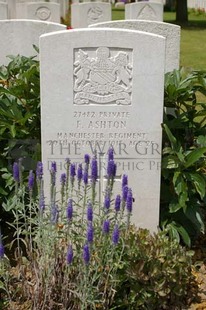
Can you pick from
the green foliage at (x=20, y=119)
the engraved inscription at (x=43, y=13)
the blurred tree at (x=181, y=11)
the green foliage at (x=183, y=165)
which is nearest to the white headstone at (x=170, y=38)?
the green foliage at (x=183, y=165)

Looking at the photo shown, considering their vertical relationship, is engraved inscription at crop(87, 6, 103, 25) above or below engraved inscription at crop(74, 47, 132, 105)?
above

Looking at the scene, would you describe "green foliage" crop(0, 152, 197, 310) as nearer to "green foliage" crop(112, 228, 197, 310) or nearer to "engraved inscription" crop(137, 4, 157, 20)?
"green foliage" crop(112, 228, 197, 310)

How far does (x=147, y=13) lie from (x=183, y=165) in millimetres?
6632

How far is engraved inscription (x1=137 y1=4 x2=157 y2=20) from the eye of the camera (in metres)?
9.34

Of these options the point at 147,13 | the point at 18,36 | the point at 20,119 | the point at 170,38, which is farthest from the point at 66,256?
the point at 147,13

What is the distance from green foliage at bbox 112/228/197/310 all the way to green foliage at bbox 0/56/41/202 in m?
1.04

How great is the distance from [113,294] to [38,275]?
42 cm

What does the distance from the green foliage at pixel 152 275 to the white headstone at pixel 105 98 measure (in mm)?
563

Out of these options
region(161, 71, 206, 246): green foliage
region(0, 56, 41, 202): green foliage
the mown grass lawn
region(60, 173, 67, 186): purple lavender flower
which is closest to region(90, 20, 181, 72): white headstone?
region(161, 71, 206, 246): green foliage

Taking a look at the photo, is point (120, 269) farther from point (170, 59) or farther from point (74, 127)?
point (170, 59)

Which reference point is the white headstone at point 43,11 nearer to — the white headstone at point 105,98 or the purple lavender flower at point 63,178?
the white headstone at point 105,98

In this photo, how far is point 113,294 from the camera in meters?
2.80

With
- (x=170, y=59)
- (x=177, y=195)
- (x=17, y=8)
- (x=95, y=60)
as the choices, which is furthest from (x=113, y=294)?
(x=17, y=8)

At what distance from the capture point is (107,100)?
10.8ft
